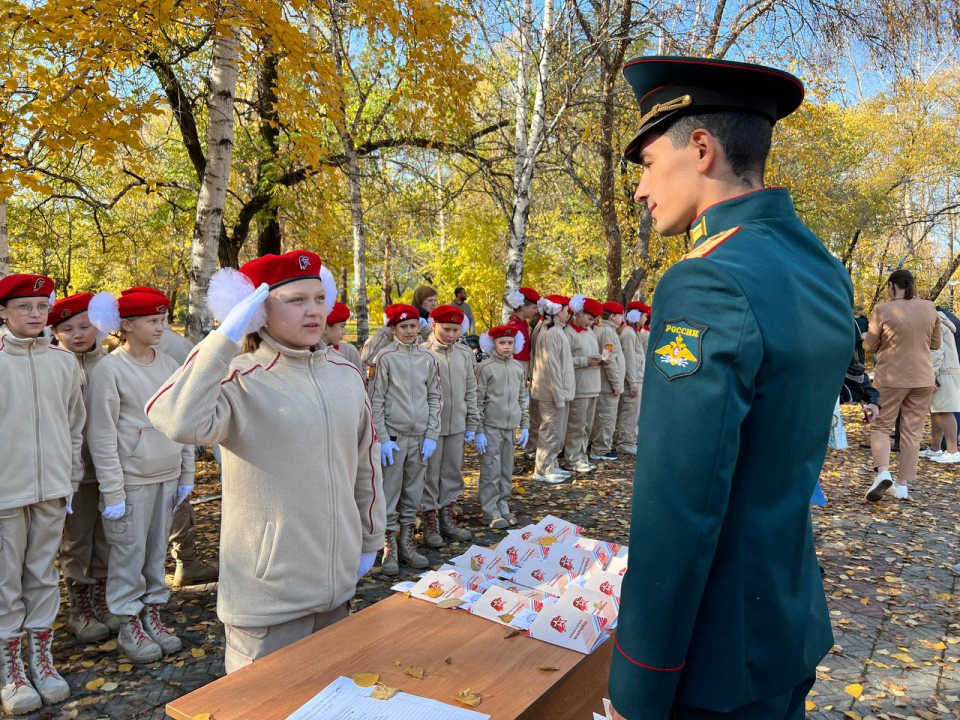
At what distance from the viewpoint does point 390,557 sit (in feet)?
19.0

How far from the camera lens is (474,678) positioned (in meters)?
2.31

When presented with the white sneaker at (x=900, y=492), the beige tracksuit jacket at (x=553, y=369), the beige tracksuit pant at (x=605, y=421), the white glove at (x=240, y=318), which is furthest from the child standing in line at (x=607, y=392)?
the white glove at (x=240, y=318)

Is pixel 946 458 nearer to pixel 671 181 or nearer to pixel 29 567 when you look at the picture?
pixel 671 181

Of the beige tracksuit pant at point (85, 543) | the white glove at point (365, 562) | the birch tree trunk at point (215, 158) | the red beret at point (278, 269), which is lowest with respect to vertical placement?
the beige tracksuit pant at point (85, 543)

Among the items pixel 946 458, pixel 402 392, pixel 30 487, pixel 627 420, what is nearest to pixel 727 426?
pixel 30 487

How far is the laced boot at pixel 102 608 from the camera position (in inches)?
179

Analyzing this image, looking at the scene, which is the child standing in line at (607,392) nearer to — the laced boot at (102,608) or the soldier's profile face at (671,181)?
the laced boot at (102,608)

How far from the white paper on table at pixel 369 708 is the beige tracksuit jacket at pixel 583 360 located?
7.31m

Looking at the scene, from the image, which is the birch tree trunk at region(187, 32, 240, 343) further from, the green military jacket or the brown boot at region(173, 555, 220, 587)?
the green military jacket

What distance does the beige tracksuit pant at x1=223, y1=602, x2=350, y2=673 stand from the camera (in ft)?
8.71

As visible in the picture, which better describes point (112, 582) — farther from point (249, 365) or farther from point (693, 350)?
point (693, 350)

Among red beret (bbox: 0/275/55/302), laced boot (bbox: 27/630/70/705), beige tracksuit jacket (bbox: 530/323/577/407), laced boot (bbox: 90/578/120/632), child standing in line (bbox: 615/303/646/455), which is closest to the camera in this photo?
laced boot (bbox: 27/630/70/705)

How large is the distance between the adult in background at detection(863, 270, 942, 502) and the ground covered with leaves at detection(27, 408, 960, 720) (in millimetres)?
409

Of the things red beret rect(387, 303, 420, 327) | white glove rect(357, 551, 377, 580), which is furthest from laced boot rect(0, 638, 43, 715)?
red beret rect(387, 303, 420, 327)
